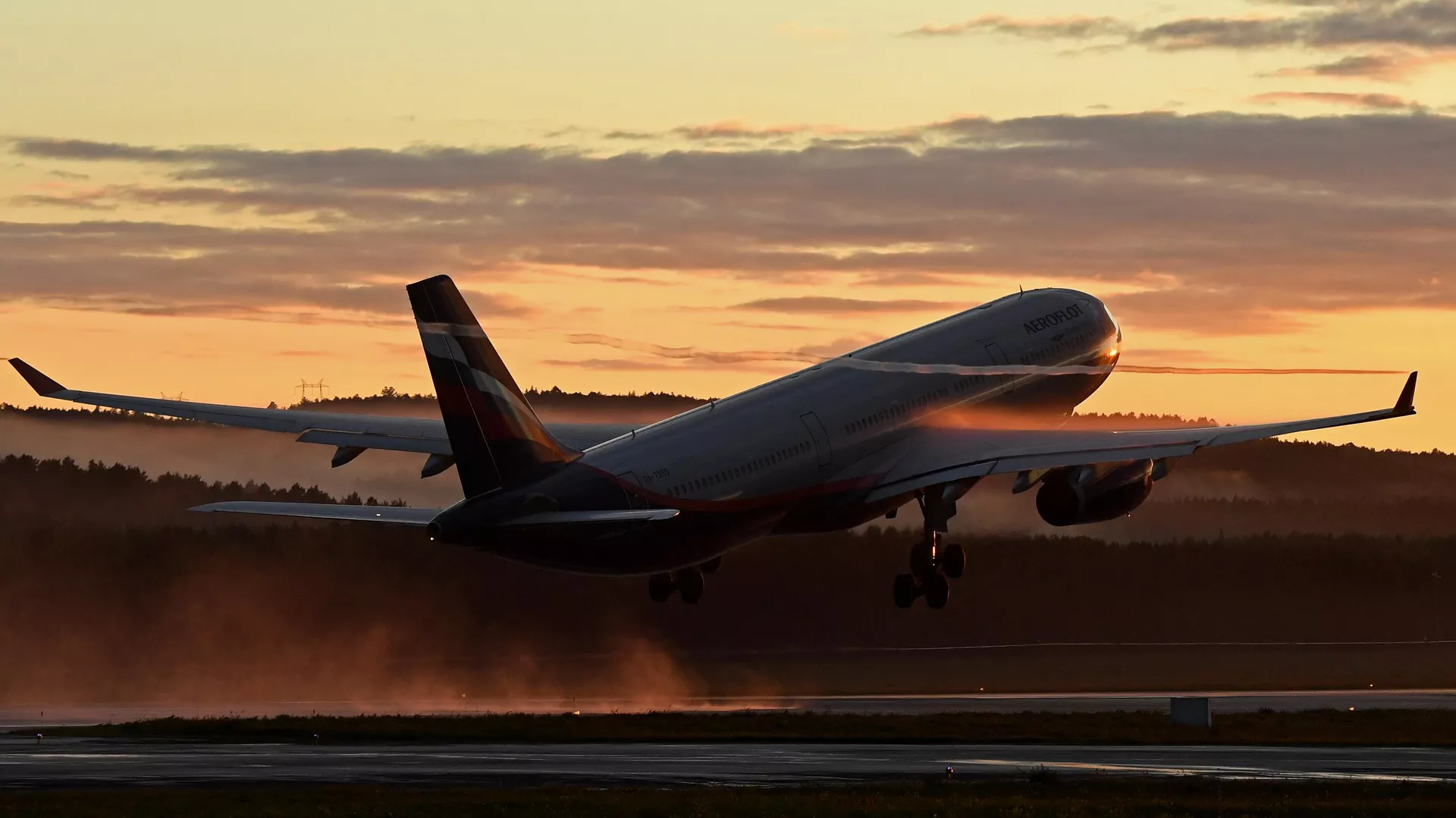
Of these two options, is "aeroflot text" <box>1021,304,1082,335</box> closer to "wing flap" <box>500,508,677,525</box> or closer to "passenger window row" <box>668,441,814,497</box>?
"passenger window row" <box>668,441,814,497</box>

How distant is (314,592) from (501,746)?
32.7 meters

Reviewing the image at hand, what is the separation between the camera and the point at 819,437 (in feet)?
222

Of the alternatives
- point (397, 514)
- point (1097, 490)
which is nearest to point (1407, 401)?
point (1097, 490)

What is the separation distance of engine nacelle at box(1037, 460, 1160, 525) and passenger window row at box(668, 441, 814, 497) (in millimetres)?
8285

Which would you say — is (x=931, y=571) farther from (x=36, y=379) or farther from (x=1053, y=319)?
(x=36, y=379)

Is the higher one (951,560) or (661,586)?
(951,560)

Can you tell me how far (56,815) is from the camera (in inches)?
1879

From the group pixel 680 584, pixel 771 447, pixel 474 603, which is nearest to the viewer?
pixel 771 447

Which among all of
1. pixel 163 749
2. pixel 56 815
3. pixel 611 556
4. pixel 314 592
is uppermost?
pixel 314 592

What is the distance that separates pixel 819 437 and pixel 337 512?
53.6 ft

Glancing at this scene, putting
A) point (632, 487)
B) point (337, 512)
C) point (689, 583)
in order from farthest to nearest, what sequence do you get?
1. point (689, 583)
2. point (632, 487)
3. point (337, 512)

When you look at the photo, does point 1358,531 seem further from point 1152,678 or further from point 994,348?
point 994,348

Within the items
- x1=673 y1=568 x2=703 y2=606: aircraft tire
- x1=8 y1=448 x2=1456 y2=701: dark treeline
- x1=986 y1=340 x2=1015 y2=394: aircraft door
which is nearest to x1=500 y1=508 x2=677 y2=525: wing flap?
x1=673 y1=568 x2=703 y2=606: aircraft tire

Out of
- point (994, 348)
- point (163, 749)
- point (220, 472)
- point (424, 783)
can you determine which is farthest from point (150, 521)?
point (424, 783)
